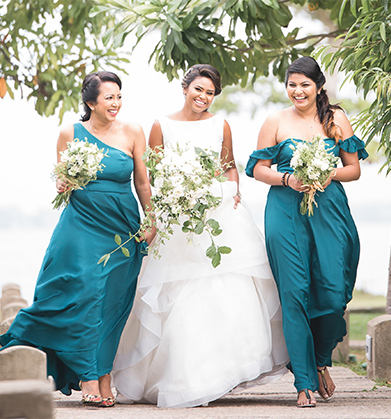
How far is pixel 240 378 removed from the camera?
4.80 metres

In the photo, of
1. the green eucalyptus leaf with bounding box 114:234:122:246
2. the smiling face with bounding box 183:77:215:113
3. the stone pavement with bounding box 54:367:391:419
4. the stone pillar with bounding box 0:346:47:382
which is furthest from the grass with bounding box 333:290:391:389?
the stone pillar with bounding box 0:346:47:382

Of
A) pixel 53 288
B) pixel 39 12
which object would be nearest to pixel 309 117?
pixel 53 288

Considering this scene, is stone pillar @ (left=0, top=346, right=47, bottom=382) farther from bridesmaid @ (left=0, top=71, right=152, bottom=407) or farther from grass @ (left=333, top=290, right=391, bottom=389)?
grass @ (left=333, top=290, right=391, bottom=389)

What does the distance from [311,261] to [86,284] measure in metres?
1.58

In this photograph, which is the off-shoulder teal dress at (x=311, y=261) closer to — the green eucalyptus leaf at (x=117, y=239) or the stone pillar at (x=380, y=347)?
Answer: the green eucalyptus leaf at (x=117, y=239)

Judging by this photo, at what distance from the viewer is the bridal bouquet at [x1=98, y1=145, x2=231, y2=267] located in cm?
473

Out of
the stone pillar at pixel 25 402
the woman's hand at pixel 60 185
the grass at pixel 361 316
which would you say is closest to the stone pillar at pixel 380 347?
the woman's hand at pixel 60 185

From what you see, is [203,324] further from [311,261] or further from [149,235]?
[311,261]

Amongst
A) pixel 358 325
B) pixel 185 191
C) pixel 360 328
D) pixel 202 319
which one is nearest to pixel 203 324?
pixel 202 319

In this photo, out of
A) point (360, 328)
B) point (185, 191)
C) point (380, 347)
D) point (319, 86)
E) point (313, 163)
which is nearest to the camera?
point (313, 163)

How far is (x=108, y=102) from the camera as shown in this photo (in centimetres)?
504

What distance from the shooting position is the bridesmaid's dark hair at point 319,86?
5.01 meters

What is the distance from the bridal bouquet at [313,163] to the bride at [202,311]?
2.26ft

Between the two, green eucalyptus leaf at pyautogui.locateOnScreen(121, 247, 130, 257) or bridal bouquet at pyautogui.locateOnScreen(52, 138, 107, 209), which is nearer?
bridal bouquet at pyautogui.locateOnScreen(52, 138, 107, 209)
